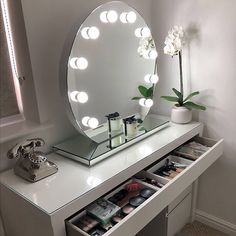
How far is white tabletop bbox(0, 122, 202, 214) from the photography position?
903 mm

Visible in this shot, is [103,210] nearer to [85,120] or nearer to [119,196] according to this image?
[119,196]

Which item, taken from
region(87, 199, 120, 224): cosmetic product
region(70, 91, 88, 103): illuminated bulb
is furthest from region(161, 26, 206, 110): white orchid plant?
region(87, 199, 120, 224): cosmetic product

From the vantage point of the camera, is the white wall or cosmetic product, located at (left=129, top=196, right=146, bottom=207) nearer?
cosmetic product, located at (left=129, top=196, right=146, bottom=207)

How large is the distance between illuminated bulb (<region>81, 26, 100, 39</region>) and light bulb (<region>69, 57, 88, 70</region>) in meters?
0.10

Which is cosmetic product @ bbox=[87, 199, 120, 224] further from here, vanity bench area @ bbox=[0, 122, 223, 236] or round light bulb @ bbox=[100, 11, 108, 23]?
round light bulb @ bbox=[100, 11, 108, 23]

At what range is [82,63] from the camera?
117 cm

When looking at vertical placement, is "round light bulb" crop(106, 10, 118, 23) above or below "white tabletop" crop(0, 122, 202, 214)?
above

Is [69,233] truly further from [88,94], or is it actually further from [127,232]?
[88,94]

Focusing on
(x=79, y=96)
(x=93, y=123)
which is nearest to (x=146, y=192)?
(x=93, y=123)

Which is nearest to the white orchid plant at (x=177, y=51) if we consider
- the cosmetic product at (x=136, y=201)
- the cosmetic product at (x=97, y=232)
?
the cosmetic product at (x=136, y=201)

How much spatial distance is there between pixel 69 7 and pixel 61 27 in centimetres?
10

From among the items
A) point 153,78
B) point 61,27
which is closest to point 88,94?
point 61,27

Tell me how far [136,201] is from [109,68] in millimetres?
669

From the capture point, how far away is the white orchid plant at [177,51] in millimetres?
1415
